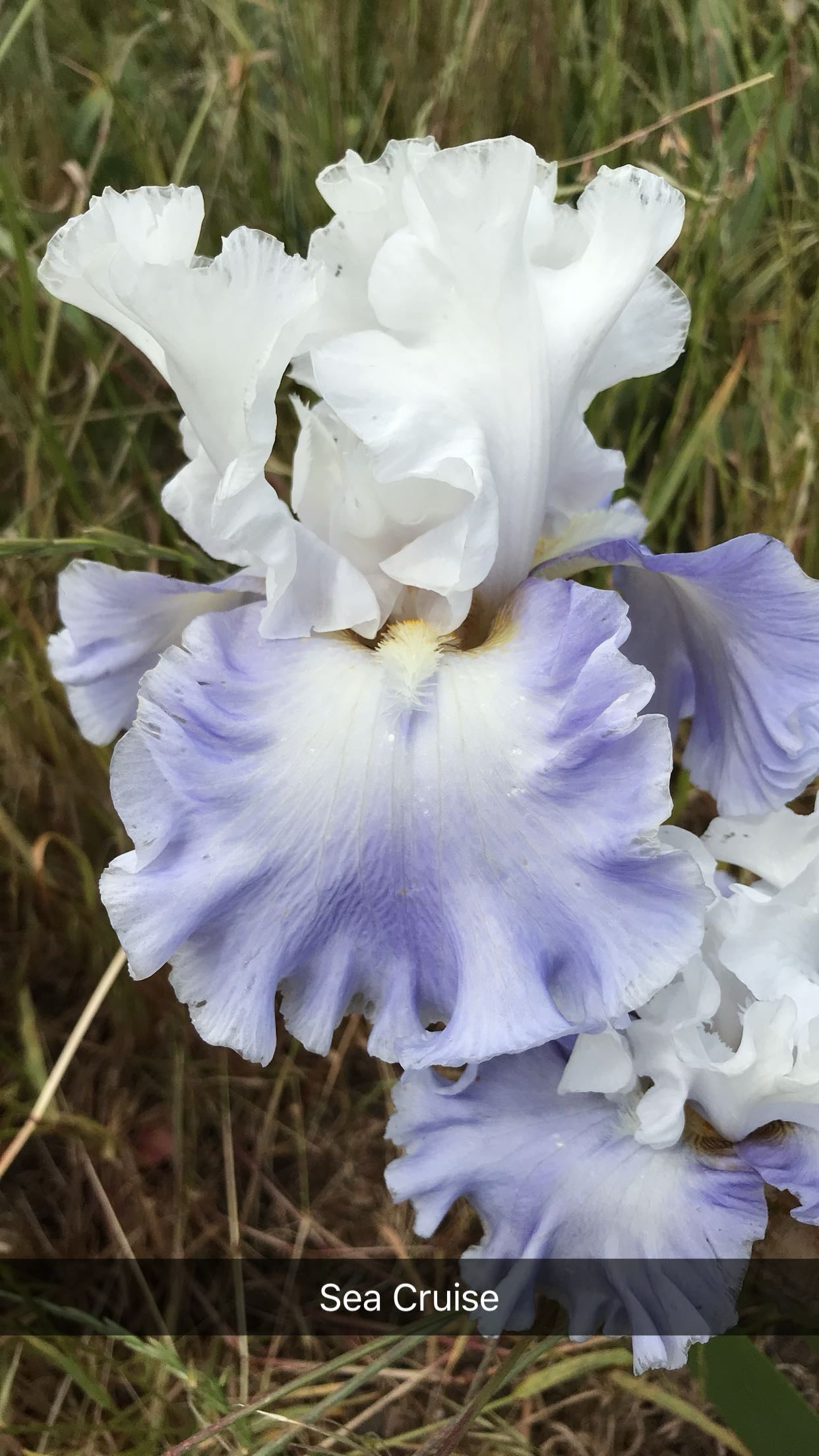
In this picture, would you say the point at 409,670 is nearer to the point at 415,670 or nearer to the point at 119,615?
the point at 415,670

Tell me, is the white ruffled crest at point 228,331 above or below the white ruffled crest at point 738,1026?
above

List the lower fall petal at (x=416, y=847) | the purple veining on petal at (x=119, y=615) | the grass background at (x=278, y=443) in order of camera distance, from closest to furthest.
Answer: the lower fall petal at (x=416, y=847) < the purple veining on petal at (x=119, y=615) < the grass background at (x=278, y=443)

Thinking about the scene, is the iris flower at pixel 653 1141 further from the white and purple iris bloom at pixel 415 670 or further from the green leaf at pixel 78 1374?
the green leaf at pixel 78 1374

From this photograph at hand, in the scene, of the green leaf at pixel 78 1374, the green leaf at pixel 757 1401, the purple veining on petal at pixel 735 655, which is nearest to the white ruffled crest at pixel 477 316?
the purple veining on petal at pixel 735 655

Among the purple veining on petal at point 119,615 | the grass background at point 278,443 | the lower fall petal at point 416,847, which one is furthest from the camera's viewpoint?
the grass background at point 278,443

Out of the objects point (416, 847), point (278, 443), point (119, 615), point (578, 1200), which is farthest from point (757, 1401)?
point (278, 443)

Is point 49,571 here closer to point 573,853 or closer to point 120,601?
point 120,601

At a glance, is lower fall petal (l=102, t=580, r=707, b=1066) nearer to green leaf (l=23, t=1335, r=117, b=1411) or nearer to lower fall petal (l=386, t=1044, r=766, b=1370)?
lower fall petal (l=386, t=1044, r=766, b=1370)
